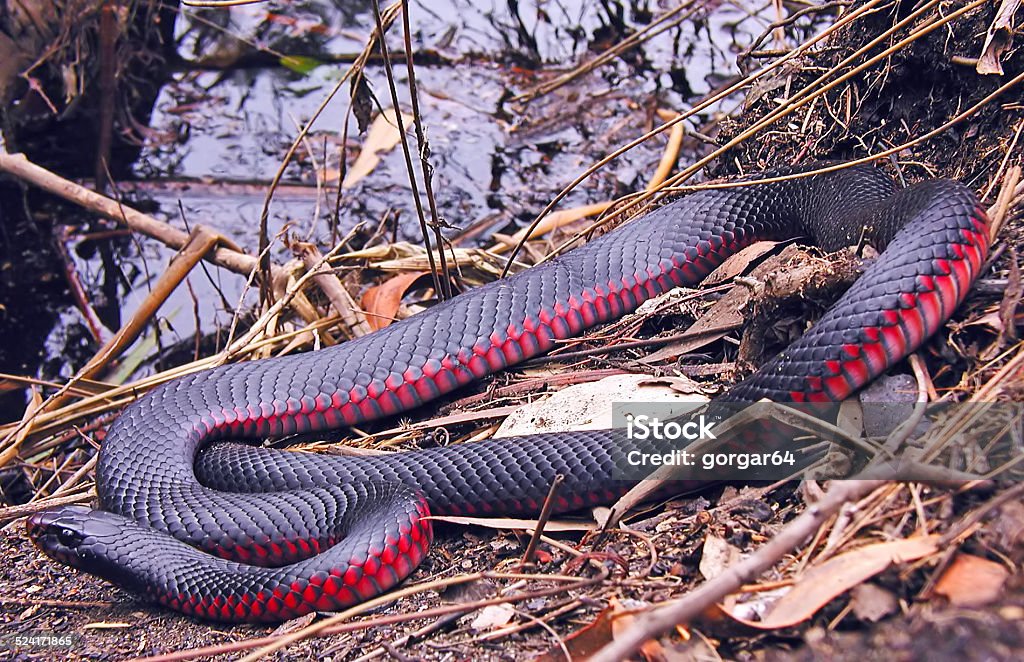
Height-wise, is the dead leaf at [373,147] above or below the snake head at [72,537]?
A: above

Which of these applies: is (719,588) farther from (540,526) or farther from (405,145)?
(405,145)

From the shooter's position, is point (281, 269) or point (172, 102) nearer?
point (281, 269)

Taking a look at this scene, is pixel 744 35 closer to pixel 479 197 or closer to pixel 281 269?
pixel 479 197

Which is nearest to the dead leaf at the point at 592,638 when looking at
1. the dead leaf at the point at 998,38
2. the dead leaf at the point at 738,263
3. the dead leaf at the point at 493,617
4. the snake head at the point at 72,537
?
the dead leaf at the point at 493,617

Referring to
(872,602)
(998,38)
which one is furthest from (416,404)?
(998,38)

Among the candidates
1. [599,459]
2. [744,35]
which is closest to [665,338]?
[599,459]

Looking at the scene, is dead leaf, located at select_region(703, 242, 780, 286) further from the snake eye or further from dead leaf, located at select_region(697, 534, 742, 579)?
the snake eye

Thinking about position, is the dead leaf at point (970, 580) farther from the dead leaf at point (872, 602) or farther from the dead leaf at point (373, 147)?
the dead leaf at point (373, 147)
